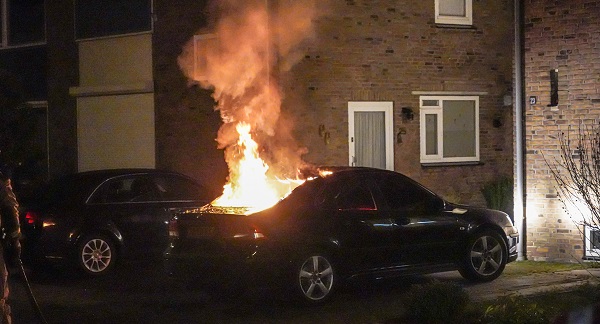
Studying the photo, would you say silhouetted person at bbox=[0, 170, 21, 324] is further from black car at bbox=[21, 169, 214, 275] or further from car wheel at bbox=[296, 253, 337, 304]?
black car at bbox=[21, 169, 214, 275]

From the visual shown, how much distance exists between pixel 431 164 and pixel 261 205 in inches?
302

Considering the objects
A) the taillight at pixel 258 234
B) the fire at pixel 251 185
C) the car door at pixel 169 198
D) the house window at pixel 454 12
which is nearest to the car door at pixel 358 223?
the fire at pixel 251 185

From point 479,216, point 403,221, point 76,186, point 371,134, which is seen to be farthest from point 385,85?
point 76,186

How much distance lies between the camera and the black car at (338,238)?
11.1 metres

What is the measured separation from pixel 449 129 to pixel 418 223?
276 inches

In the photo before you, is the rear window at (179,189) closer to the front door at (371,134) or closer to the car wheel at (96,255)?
the car wheel at (96,255)

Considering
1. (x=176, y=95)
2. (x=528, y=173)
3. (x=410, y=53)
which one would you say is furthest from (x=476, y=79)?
(x=176, y=95)

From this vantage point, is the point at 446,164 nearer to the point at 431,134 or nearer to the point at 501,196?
the point at 431,134

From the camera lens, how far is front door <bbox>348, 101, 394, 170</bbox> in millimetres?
17922

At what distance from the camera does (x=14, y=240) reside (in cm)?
933

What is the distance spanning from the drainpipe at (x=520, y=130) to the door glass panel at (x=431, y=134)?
3.73 m

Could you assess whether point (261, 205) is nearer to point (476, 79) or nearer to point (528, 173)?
point (528, 173)

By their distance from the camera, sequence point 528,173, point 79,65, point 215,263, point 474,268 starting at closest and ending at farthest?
point 215,263 → point 474,268 → point 528,173 → point 79,65

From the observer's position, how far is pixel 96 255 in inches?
559
